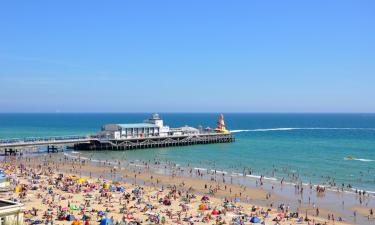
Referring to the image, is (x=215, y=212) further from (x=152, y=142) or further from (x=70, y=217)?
(x=152, y=142)

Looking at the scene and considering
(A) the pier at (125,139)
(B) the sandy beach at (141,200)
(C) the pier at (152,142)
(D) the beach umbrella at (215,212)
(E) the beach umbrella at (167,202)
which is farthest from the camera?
(C) the pier at (152,142)

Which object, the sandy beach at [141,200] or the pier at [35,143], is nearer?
the sandy beach at [141,200]

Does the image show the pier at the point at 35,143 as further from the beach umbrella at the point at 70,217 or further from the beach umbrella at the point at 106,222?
the beach umbrella at the point at 106,222

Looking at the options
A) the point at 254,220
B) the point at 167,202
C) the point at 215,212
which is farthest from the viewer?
the point at 167,202

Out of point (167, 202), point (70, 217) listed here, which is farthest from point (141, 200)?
point (70, 217)

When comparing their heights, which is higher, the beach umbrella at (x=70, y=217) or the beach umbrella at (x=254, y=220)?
the beach umbrella at (x=70, y=217)

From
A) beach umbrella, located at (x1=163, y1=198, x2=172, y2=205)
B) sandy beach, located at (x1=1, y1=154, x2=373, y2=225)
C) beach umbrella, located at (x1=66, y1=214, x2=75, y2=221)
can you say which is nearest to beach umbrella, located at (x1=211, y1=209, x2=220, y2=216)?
sandy beach, located at (x1=1, y1=154, x2=373, y2=225)

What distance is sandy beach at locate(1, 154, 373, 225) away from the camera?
34500 millimetres

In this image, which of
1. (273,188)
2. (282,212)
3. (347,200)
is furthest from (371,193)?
(282,212)

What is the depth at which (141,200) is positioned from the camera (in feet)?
134

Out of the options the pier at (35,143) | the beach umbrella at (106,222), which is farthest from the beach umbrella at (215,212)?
the pier at (35,143)

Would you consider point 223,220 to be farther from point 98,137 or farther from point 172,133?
point 172,133

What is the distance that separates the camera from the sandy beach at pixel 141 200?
3450 centimetres

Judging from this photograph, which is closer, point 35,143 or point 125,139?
point 35,143
